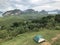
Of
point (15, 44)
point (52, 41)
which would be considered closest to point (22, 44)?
point (15, 44)

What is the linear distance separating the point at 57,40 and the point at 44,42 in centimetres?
255

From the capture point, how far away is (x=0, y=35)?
124ft

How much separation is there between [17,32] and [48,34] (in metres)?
11.0

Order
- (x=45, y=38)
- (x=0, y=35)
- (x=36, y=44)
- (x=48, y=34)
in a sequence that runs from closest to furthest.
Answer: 1. (x=36, y=44)
2. (x=45, y=38)
3. (x=48, y=34)
4. (x=0, y=35)

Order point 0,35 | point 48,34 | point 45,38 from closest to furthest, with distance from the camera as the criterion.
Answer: point 45,38 < point 48,34 < point 0,35

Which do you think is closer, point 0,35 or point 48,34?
point 48,34

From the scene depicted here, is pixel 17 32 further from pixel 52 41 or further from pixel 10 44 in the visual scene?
pixel 52 41

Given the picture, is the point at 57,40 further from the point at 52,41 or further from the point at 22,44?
the point at 22,44

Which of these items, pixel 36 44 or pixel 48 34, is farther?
pixel 48 34

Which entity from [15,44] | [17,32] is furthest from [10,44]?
[17,32]

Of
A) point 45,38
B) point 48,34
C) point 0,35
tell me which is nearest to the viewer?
point 45,38

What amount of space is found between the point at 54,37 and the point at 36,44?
4.24 metres

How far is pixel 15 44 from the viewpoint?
2708cm

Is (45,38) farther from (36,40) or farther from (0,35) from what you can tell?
A: (0,35)
